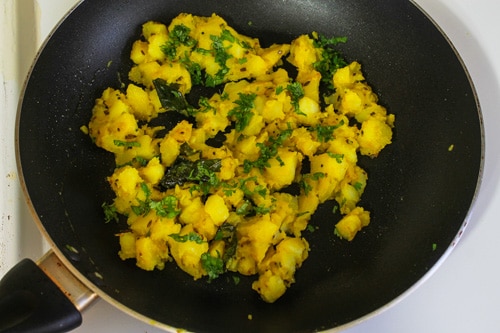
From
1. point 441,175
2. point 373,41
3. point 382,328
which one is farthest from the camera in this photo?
point 373,41

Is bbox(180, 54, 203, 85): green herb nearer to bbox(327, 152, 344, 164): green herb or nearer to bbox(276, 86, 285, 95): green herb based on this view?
bbox(276, 86, 285, 95): green herb

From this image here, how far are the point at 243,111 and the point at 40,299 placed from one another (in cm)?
57

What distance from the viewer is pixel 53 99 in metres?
1.23

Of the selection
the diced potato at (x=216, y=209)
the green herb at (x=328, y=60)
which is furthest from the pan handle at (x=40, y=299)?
the green herb at (x=328, y=60)

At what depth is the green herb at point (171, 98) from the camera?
50.2 inches

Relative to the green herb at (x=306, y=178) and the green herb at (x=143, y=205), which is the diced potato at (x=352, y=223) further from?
the green herb at (x=143, y=205)

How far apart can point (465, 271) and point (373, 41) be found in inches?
22.8

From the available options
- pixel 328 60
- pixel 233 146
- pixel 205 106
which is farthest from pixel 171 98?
pixel 328 60

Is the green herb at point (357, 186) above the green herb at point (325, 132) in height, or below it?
below

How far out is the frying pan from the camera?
108 cm

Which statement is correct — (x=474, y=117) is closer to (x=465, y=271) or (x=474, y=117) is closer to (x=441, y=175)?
(x=441, y=175)

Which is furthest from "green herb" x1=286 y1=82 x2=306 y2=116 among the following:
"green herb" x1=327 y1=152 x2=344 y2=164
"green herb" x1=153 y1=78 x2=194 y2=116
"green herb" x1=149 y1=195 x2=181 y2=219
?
"green herb" x1=149 y1=195 x2=181 y2=219

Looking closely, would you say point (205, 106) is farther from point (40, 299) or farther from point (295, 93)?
point (40, 299)

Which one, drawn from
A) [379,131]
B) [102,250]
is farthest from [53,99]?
[379,131]
